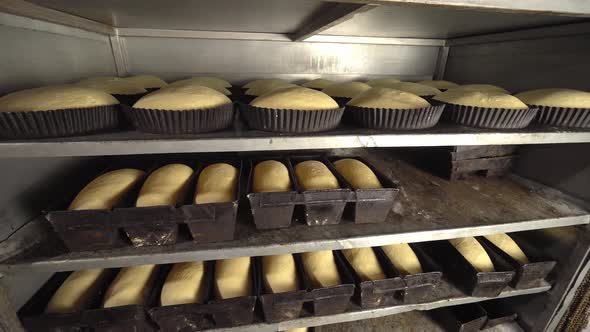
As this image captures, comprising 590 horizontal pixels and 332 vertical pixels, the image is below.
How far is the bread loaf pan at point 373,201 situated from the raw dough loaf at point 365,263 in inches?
9.0

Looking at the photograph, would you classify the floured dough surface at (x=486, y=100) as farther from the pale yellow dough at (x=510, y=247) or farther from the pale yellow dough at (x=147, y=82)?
the pale yellow dough at (x=147, y=82)

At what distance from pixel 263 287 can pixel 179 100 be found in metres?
0.73

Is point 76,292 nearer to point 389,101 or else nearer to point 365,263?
point 365,263

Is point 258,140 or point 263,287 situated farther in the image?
point 263,287

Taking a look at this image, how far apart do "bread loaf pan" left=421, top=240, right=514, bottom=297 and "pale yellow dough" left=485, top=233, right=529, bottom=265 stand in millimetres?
80

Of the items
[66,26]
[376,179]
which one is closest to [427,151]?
[376,179]

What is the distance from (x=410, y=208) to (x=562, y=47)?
3.39 feet

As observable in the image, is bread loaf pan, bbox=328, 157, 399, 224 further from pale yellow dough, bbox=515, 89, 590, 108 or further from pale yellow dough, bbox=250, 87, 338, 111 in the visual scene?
pale yellow dough, bbox=515, 89, 590, 108

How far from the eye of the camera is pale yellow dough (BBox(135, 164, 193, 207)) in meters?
0.82

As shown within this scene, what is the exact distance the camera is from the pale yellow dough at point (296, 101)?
2.58 feet

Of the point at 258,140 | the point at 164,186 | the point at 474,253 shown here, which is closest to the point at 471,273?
the point at 474,253

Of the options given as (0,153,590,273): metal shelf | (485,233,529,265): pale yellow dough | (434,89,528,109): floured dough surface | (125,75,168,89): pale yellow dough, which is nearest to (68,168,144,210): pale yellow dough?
(0,153,590,273): metal shelf

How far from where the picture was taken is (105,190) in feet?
2.76

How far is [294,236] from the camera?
2.95 feet
